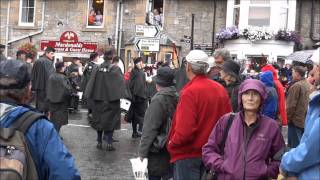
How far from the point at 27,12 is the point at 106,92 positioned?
63.3ft

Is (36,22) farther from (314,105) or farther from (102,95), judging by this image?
(314,105)

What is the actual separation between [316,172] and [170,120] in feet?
Result: 8.40

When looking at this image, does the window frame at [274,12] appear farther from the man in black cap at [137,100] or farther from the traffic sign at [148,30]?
the man in black cap at [137,100]

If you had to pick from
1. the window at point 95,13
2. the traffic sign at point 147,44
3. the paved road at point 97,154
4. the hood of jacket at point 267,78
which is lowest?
the paved road at point 97,154

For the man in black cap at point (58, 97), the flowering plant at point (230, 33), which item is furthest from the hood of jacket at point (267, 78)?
the flowering plant at point (230, 33)

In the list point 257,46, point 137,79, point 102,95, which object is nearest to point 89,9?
point 257,46

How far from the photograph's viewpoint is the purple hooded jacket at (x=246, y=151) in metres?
4.59

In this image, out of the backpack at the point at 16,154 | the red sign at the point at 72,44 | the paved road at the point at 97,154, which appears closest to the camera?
the backpack at the point at 16,154

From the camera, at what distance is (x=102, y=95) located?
1078cm

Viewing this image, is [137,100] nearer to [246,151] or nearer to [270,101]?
[270,101]

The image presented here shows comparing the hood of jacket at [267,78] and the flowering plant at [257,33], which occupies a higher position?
the flowering plant at [257,33]

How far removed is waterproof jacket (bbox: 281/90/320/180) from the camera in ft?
11.8

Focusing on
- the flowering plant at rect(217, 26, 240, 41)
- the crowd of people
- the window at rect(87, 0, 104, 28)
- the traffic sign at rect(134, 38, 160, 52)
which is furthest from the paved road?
the window at rect(87, 0, 104, 28)

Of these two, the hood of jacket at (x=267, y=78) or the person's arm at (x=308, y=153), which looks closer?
the person's arm at (x=308, y=153)
